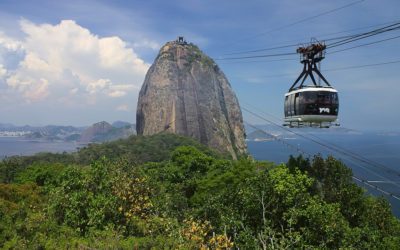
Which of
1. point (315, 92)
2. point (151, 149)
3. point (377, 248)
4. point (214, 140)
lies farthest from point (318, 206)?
point (214, 140)

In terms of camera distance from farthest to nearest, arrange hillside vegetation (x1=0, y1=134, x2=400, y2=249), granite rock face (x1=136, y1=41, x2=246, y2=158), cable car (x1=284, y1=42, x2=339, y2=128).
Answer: granite rock face (x1=136, y1=41, x2=246, y2=158)
cable car (x1=284, y1=42, x2=339, y2=128)
hillside vegetation (x1=0, y1=134, x2=400, y2=249)

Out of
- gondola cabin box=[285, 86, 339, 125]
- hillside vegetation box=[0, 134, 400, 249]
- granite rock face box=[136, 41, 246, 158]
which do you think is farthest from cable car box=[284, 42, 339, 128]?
granite rock face box=[136, 41, 246, 158]

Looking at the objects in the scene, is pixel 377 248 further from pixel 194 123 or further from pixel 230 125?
pixel 230 125

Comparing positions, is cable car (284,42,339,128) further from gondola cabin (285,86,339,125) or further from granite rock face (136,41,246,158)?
granite rock face (136,41,246,158)

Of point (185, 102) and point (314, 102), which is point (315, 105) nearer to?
point (314, 102)

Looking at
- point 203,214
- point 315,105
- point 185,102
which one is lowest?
point 203,214

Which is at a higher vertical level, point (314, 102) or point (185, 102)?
point (185, 102)

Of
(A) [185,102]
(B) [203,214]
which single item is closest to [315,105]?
(B) [203,214]

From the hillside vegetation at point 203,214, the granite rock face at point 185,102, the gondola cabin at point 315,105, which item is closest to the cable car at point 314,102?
the gondola cabin at point 315,105
